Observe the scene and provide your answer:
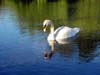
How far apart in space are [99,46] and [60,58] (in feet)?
9.26

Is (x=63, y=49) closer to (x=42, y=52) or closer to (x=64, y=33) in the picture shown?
(x=42, y=52)

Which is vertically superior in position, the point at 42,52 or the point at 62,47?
the point at 42,52

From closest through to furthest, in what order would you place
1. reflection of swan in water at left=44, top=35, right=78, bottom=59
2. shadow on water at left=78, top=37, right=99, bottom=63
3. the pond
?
the pond < shadow on water at left=78, top=37, right=99, bottom=63 < reflection of swan in water at left=44, top=35, right=78, bottom=59

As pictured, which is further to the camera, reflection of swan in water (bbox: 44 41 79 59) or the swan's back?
the swan's back

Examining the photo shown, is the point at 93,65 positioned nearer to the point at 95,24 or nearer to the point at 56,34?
the point at 56,34

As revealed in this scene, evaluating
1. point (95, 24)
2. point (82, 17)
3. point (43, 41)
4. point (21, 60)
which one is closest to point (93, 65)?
point (21, 60)

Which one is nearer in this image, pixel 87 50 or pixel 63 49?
pixel 87 50

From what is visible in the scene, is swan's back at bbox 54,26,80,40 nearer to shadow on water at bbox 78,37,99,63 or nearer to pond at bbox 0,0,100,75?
pond at bbox 0,0,100,75

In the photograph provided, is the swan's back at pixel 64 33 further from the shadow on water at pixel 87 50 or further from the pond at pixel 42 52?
the shadow on water at pixel 87 50

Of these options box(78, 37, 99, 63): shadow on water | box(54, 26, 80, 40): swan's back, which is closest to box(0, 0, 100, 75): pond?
box(78, 37, 99, 63): shadow on water

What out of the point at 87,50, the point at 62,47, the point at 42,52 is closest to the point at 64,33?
the point at 62,47

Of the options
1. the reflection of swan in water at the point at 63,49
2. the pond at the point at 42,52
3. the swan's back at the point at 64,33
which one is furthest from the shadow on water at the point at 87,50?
the swan's back at the point at 64,33

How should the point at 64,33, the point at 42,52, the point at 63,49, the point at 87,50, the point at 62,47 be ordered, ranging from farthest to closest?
the point at 64,33 → the point at 62,47 → the point at 63,49 → the point at 87,50 → the point at 42,52

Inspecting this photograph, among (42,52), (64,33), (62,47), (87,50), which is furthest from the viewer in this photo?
(64,33)
